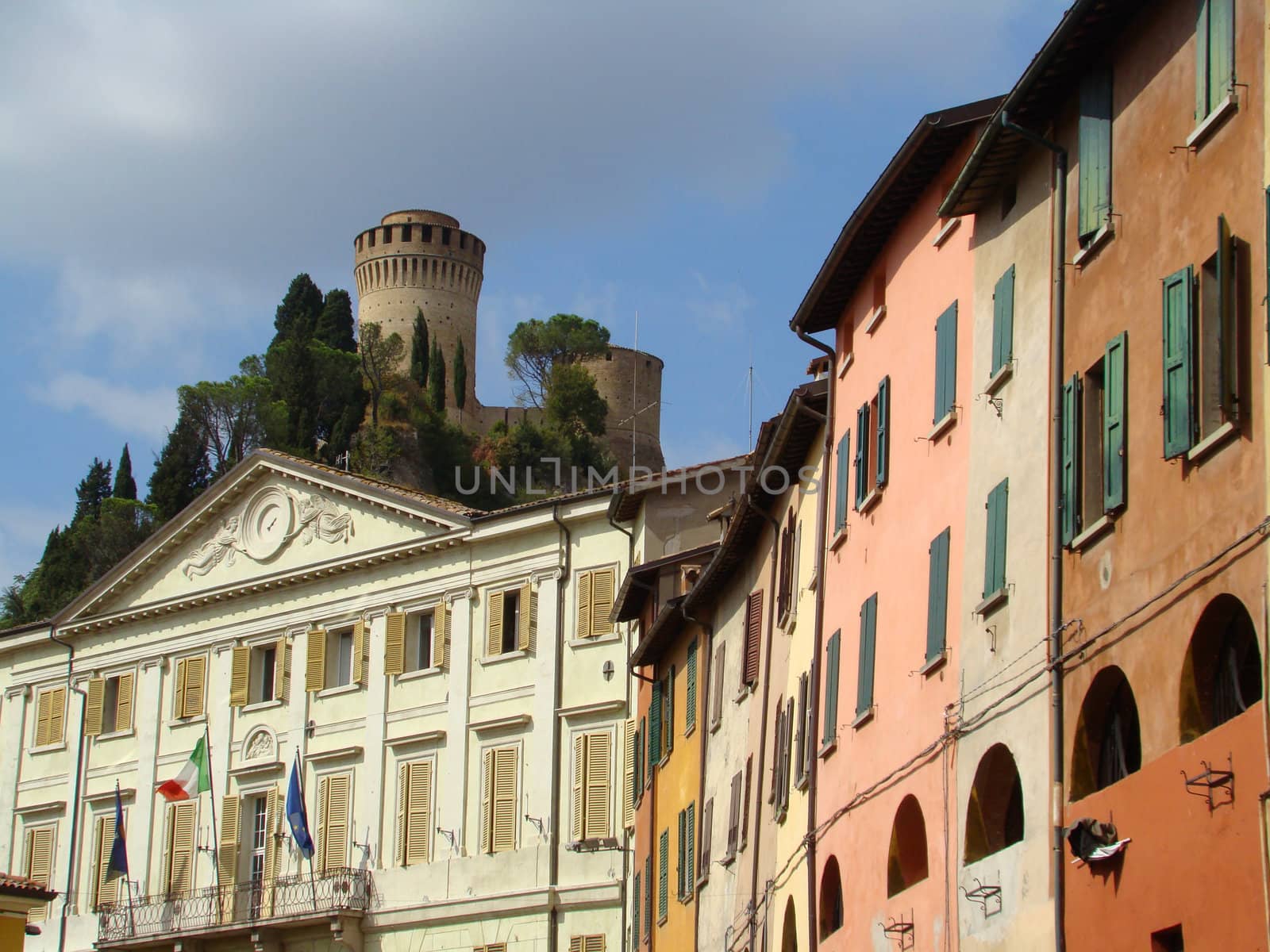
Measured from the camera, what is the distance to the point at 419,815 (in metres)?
39.7

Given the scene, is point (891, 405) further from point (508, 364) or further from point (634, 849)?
point (508, 364)

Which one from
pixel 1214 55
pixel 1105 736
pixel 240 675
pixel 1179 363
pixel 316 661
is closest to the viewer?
pixel 1179 363

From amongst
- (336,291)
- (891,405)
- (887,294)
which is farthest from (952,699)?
(336,291)

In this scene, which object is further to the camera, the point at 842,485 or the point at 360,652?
the point at 360,652

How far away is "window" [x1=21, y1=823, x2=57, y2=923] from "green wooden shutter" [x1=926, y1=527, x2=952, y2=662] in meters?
32.0

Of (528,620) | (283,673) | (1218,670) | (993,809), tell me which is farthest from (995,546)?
(283,673)

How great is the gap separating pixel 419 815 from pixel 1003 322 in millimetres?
24647

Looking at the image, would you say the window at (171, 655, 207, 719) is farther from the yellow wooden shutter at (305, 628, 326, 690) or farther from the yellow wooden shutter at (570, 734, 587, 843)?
the yellow wooden shutter at (570, 734, 587, 843)

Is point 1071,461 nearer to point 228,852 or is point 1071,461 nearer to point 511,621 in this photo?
point 511,621

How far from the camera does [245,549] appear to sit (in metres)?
44.8

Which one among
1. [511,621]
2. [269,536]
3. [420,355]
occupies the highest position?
[420,355]

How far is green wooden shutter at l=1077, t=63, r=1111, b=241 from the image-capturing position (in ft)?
49.9

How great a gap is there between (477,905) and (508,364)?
2690 inches

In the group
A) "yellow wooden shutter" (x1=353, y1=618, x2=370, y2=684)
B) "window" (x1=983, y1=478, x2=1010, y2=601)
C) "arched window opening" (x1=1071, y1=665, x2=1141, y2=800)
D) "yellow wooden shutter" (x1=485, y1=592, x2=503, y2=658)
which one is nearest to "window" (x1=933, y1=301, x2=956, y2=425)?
"window" (x1=983, y1=478, x2=1010, y2=601)
